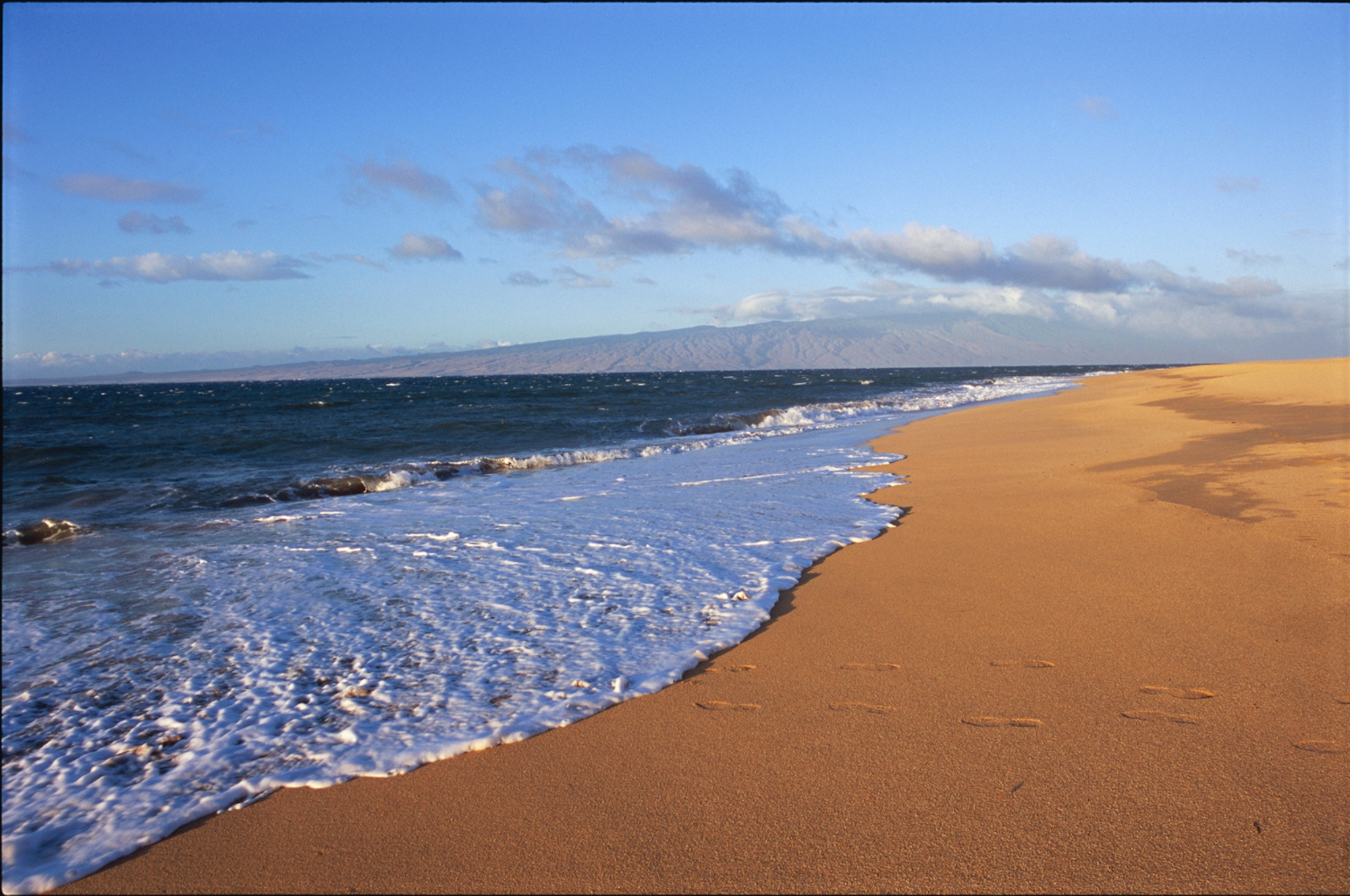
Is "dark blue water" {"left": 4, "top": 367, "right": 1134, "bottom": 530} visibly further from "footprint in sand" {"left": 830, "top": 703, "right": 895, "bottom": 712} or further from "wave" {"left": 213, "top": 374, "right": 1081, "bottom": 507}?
"footprint in sand" {"left": 830, "top": 703, "right": 895, "bottom": 712}

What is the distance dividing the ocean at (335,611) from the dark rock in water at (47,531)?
3cm

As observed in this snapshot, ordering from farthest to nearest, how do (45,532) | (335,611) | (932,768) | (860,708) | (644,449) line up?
(644,449) < (45,532) < (335,611) < (860,708) < (932,768)

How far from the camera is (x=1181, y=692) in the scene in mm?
3244

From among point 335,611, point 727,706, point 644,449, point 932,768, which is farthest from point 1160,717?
point 644,449

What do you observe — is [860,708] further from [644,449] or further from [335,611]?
[644,449]

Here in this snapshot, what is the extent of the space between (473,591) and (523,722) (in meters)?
Result: 2.28

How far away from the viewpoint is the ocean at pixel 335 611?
289 cm

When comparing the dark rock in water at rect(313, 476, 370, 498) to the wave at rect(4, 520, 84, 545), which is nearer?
the wave at rect(4, 520, 84, 545)

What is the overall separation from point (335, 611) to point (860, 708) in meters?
3.58

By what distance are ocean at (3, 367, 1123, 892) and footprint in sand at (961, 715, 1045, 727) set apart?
145 centimetres

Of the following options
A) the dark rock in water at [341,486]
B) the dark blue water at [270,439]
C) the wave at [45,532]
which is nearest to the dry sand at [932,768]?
the dark blue water at [270,439]

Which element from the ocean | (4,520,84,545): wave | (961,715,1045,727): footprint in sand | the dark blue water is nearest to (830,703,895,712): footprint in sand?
(961,715,1045,727): footprint in sand

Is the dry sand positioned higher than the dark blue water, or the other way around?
the dark blue water

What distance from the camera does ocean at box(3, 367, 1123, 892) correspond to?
289 cm
